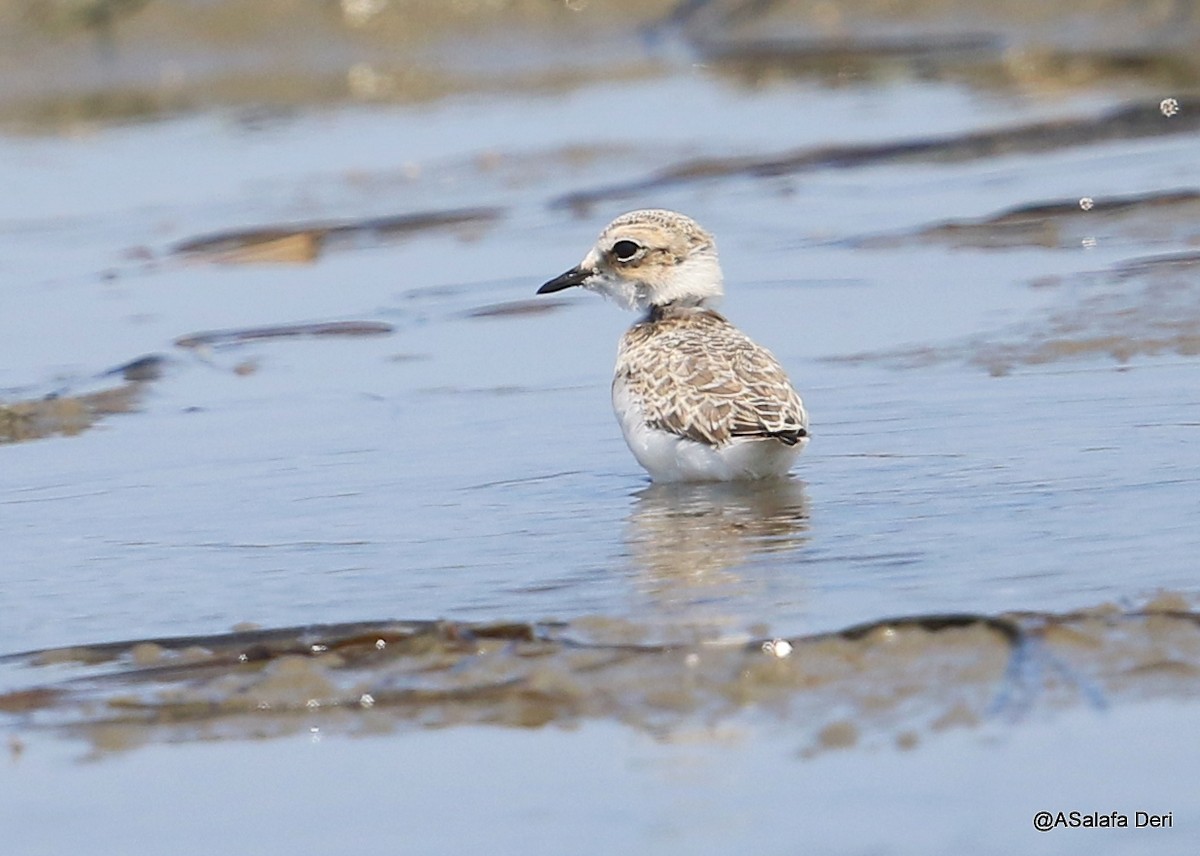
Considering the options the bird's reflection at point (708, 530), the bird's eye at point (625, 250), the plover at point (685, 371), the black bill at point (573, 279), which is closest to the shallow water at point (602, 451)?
the bird's reflection at point (708, 530)

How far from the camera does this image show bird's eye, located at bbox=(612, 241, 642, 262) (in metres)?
8.65

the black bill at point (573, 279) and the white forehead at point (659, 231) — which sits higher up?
the white forehead at point (659, 231)

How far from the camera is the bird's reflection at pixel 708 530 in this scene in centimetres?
638

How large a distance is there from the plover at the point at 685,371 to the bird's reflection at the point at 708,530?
4.0 inches

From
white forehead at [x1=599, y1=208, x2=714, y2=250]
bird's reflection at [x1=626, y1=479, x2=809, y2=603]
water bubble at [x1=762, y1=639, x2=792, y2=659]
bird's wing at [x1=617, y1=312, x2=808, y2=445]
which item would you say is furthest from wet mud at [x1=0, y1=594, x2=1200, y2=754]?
white forehead at [x1=599, y1=208, x2=714, y2=250]

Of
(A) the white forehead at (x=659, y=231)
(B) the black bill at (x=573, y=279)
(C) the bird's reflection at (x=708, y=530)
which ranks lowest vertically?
(C) the bird's reflection at (x=708, y=530)

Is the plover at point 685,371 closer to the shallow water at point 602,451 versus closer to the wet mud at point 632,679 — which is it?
the shallow water at point 602,451

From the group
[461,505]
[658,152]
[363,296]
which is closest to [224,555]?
[461,505]

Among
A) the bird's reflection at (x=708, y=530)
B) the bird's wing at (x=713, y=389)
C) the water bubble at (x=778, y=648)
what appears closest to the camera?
the water bubble at (x=778, y=648)

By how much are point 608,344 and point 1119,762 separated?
19.0 feet

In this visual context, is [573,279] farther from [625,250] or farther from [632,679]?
[632,679]

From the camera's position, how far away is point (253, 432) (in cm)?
886

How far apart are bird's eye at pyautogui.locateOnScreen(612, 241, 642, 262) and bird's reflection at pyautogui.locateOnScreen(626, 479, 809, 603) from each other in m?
1.23

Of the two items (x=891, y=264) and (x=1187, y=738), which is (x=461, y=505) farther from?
(x=891, y=264)
